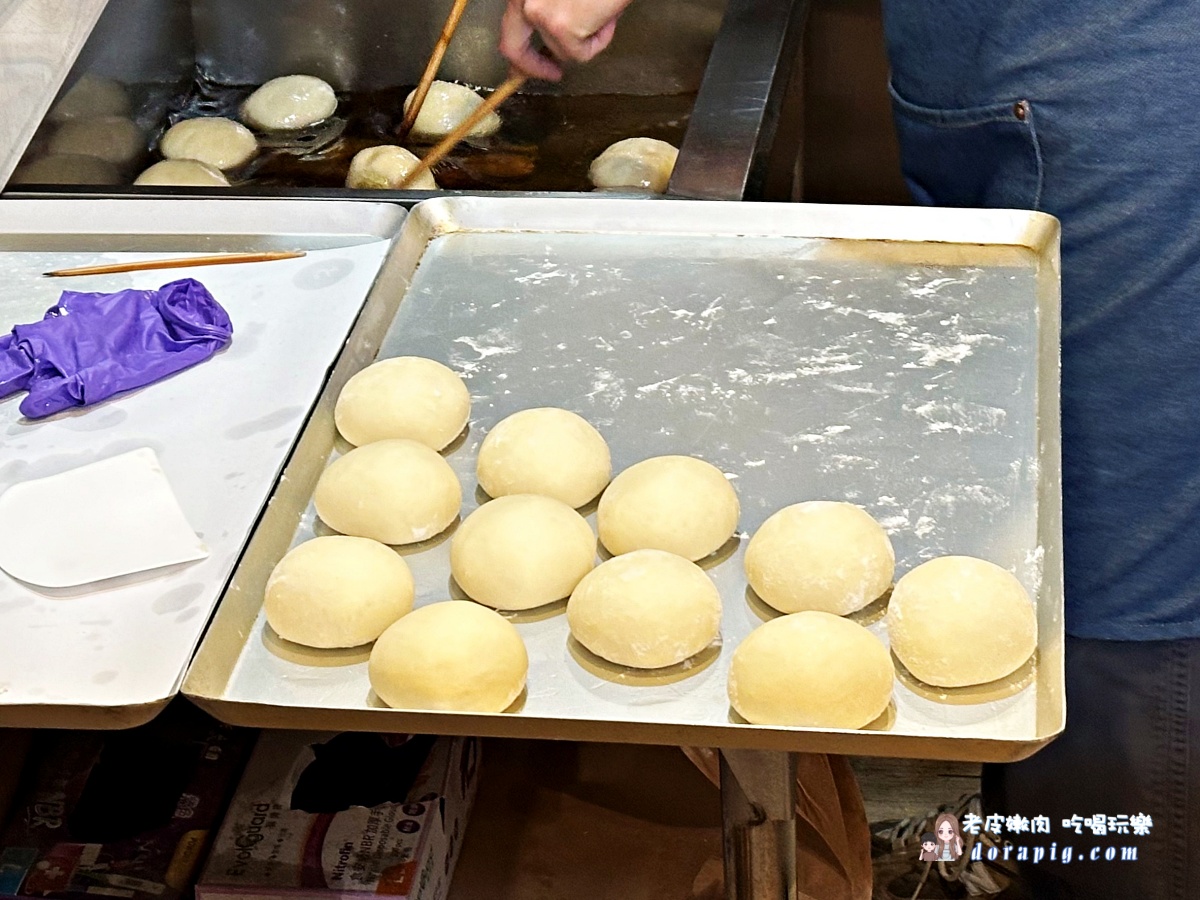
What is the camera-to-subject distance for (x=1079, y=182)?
5.40ft

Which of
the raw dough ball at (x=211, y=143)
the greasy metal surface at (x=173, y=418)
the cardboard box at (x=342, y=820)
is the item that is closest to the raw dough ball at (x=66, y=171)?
the raw dough ball at (x=211, y=143)

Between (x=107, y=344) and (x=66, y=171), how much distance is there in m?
0.95

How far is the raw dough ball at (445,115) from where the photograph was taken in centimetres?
268

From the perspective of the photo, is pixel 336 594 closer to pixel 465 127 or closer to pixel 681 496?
pixel 681 496

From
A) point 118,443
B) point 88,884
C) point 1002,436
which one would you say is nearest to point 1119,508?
point 1002,436

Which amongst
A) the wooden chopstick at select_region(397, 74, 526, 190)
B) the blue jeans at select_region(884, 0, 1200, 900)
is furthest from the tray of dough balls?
A: the wooden chopstick at select_region(397, 74, 526, 190)

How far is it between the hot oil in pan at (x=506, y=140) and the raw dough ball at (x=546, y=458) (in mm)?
1139

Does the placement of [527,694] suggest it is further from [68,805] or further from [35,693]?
[68,805]

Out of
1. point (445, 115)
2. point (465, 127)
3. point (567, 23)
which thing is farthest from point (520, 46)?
point (445, 115)

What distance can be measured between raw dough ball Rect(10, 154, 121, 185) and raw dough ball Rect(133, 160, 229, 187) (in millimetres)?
87

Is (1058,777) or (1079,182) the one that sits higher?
(1079,182)

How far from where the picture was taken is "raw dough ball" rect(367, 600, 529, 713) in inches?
46.3

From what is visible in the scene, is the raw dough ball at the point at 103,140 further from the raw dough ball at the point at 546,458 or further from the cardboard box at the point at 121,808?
the raw dough ball at the point at 546,458

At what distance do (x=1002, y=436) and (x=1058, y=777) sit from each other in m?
0.77
